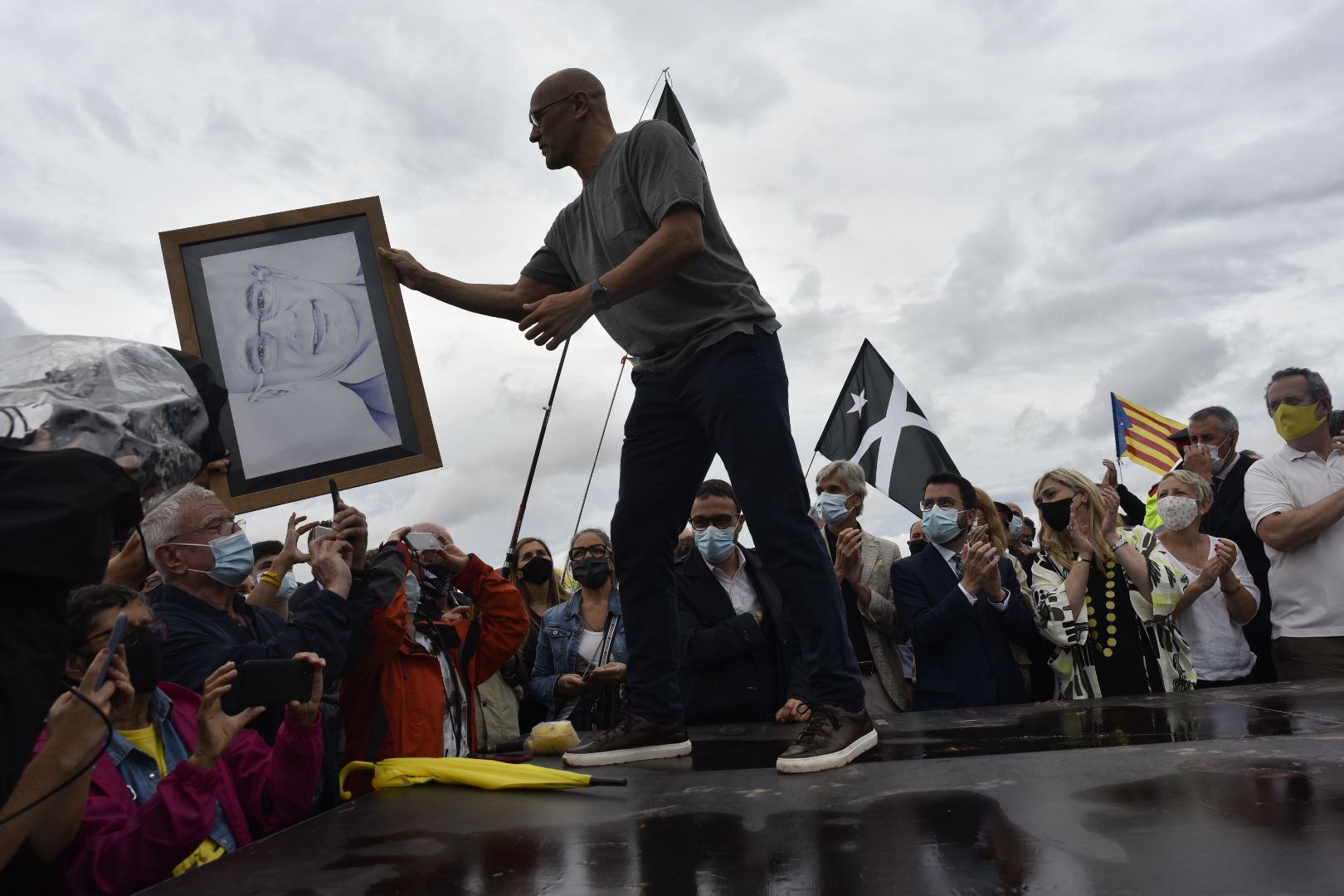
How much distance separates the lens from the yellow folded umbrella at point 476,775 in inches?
113

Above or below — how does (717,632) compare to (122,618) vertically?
below

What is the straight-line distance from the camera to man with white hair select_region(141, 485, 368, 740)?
12.1 feet

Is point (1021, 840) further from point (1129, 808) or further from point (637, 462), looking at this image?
point (637, 462)

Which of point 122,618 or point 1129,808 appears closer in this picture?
point 1129,808

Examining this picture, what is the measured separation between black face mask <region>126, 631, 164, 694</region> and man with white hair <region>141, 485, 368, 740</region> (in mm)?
491

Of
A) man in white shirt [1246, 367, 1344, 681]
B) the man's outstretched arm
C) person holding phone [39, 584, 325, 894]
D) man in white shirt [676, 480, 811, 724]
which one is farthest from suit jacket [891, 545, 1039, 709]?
person holding phone [39, 584, 325, 894]

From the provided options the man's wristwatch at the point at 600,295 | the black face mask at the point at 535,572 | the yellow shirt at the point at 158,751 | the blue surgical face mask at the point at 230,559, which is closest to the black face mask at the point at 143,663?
the yellow shirt at the point at 158,751

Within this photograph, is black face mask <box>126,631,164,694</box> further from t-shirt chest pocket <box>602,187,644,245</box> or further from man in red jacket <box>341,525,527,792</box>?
t-shirt chest pocket <box>602,187,644,245</box>

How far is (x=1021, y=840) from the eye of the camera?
1830mm

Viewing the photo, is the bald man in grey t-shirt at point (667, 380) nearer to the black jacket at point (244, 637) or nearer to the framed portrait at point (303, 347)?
the framed portrait at point (303, 347)

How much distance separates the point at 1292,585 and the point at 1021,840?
407 cm

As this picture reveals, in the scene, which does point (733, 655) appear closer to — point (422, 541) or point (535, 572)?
point (422, 541)

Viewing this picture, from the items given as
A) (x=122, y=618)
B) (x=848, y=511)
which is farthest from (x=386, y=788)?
(x=848, y=511)

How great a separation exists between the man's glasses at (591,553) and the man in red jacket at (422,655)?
119cm
